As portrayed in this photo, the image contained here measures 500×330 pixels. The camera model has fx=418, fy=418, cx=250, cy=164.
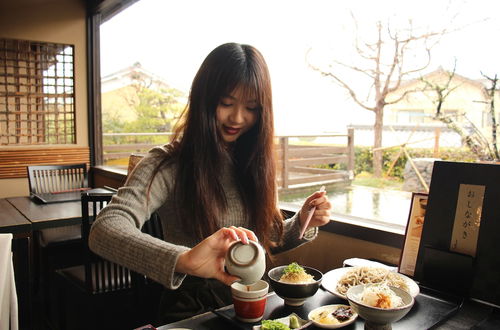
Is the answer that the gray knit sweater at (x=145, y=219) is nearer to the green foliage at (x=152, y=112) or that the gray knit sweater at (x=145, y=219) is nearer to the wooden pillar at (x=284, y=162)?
the wooden pillar at (x=284, y=162)

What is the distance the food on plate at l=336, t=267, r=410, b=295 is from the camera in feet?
3.94

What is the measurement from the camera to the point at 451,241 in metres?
1.26

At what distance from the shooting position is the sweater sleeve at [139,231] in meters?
0.99

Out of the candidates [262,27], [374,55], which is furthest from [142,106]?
[374,55]

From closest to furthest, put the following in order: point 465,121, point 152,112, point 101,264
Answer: point 465,121 → point 101,264 → point 152,112

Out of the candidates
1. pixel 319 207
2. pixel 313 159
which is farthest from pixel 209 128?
pixel 313 159

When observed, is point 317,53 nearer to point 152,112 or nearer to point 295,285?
point 295,285

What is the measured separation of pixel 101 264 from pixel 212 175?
1.22 m

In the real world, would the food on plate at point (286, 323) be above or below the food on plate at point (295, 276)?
below

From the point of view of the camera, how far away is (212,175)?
55.4 inches

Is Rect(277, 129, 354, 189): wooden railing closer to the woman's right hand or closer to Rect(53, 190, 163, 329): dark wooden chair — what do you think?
Rect(53, 190, 163, 329): dark wooden chair

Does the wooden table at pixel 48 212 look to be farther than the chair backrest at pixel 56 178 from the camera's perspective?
No

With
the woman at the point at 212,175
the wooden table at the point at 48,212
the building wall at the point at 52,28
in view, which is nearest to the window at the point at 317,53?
the woman at the point at 212,175

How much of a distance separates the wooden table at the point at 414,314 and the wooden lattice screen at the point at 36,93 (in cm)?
421
